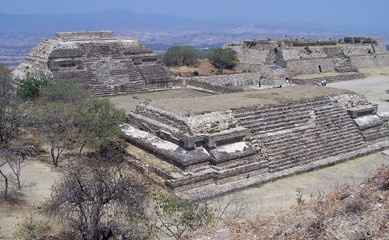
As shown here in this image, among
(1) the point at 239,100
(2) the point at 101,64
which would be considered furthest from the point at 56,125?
(2) the point at 101,64

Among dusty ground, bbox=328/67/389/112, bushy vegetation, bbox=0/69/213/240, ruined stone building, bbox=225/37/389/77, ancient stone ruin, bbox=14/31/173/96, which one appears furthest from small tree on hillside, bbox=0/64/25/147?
ruined stone building, bbox=225/37/389/77

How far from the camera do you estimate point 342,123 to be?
14.6m

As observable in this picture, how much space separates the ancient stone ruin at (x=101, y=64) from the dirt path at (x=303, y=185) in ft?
45.2

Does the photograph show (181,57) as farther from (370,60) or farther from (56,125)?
(56,125)

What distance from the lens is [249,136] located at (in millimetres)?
12320

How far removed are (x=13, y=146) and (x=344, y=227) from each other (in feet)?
35.0

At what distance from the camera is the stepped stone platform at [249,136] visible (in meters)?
11.1

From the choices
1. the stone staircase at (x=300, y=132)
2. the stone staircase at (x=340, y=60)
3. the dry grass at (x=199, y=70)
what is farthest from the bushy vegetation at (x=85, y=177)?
the stone staircase at (x=340, y=60)

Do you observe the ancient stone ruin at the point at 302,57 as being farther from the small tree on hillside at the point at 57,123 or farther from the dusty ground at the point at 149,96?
the small tree on hillside at the point at 57,123

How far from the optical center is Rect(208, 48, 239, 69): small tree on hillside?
109 ft

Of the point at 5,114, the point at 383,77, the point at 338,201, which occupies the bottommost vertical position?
the point at 383,77

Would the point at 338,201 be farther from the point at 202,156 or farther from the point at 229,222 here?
the point at 202,156

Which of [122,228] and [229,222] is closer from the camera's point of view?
[229,222]

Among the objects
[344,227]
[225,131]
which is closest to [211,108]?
[225,131]
